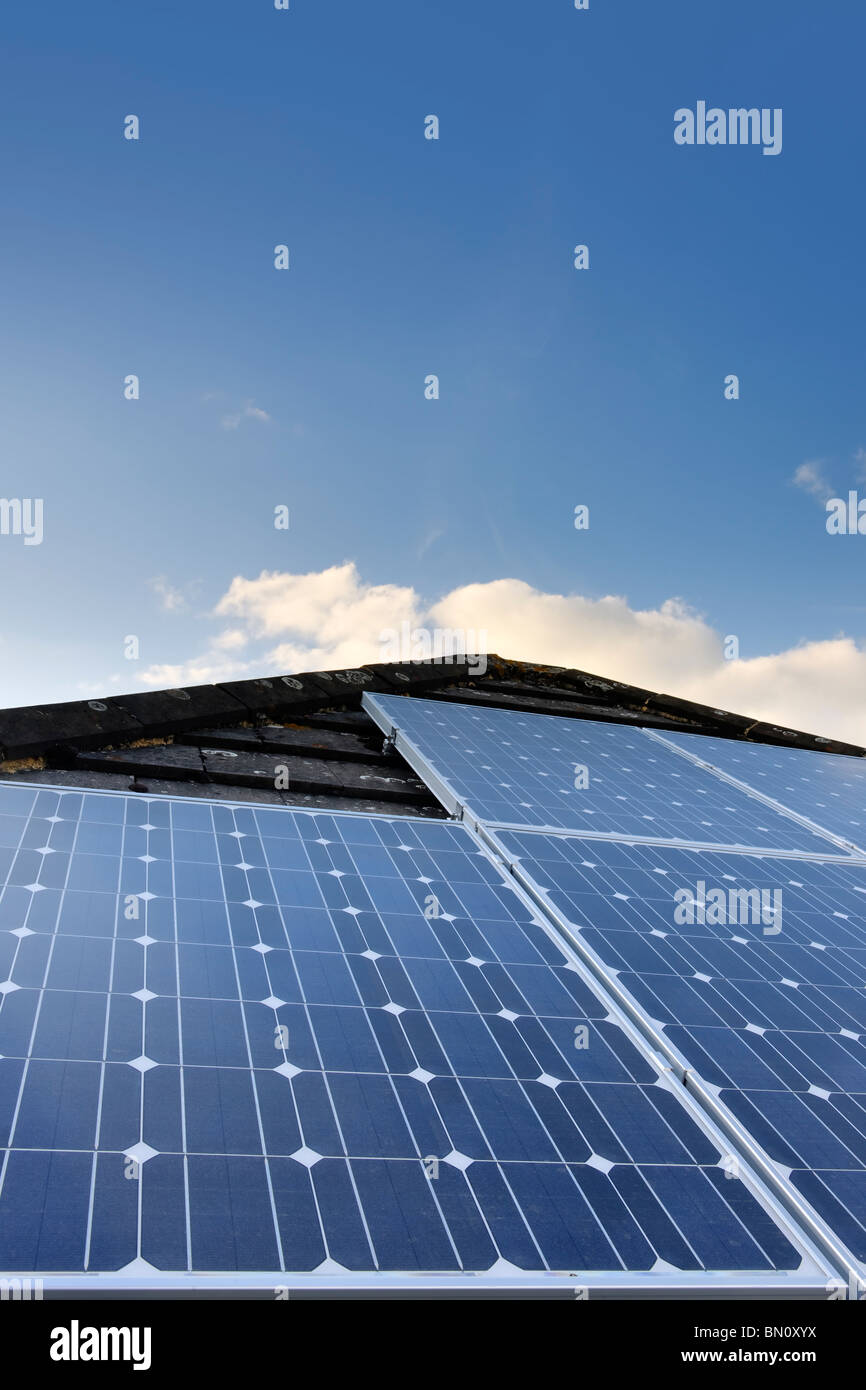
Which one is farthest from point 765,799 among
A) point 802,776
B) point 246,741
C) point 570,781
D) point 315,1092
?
point 315,1092

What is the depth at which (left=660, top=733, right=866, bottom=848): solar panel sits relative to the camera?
1330 centimetres

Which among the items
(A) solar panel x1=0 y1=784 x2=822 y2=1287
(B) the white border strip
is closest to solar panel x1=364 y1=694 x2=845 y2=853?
(B) the white border strip

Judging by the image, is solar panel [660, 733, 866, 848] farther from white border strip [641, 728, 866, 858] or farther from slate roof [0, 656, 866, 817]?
slate roof [0, 656, 866, 817]

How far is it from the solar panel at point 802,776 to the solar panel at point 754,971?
2581mm

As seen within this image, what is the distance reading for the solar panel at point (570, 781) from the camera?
1067 centimetres

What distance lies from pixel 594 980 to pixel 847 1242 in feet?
7.66

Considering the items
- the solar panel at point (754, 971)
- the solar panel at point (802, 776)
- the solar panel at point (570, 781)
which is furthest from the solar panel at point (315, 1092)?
the solar panel at point (802, 776)

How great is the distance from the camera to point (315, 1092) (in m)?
5.00

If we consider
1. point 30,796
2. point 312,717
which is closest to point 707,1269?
point 30,796

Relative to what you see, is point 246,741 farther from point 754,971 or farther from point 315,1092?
point 315,1092

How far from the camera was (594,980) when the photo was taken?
6.76 metres

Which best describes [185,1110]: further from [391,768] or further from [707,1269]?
[391,768]

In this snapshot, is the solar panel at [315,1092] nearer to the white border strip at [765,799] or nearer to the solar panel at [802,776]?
the white border strip at [765,799]

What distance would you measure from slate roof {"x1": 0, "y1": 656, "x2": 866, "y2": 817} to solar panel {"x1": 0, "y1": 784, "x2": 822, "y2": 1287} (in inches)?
133
